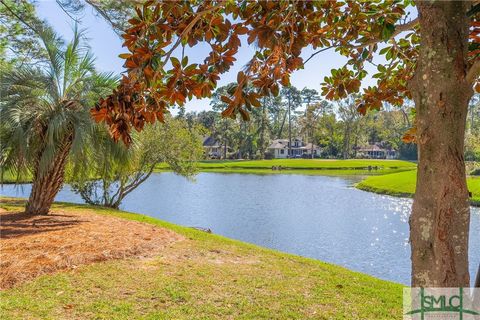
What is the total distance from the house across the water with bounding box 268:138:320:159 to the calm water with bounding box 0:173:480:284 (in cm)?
4275

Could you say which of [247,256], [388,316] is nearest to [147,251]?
[247,256]

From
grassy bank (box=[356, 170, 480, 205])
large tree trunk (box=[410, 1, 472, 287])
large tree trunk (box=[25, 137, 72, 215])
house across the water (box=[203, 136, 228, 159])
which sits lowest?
grassy bank (box=[356, 170, 480, 205])

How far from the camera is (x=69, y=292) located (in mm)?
4082

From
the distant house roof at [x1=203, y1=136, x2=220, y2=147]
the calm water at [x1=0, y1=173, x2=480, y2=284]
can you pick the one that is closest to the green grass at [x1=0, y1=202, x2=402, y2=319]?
the calm water at [x1=0, y1=173, x2=480, y2=284]

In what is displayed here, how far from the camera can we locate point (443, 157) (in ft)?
4.57

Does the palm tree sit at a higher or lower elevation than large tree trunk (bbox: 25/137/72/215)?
higher

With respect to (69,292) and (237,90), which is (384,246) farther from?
(237,90)

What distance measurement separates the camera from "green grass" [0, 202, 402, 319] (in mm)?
3742

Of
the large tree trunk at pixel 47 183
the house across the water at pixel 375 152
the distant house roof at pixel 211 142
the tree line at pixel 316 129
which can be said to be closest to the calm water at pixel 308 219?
the large tree trunk at pixel 47 183

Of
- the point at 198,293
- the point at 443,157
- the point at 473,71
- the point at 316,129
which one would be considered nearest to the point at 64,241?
the point at 198,293

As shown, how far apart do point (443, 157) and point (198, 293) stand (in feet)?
11.5

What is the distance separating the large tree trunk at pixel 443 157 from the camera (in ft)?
4.57

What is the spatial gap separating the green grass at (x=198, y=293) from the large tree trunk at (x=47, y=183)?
11.0 feet

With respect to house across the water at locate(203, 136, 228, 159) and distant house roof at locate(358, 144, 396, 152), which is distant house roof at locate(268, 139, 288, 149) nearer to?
house across the water at locate(203, 136, 228, 159)
